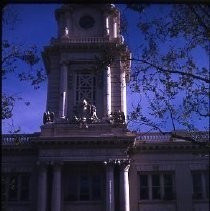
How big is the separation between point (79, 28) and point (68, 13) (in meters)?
1.51

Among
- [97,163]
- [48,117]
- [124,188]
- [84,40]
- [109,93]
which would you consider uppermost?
[84,40]

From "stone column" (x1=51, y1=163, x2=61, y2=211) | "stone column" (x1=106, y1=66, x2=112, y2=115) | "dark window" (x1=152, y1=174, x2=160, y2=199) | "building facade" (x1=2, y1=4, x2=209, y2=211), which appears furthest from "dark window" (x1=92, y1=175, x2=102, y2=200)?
"stone column" (x1=106, y1=66, x2=112, y2=115)

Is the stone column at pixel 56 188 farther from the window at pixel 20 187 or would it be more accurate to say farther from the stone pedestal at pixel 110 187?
the stone pedestal at pixel 110 187

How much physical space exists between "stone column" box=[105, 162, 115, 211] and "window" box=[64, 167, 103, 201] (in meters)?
1.25

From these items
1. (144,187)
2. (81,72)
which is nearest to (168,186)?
(144,187)

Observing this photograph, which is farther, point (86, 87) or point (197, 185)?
point (86, 87)

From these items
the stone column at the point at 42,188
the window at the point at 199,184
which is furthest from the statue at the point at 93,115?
the window at the point at 199,184

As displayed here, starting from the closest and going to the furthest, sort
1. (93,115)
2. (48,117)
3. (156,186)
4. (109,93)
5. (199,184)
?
(199,184) → (156,186) → (48,117) → (93,115) → (109,93)

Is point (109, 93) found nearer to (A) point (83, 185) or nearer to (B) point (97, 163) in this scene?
(B) point (97, 163)

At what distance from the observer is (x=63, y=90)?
35.0 m

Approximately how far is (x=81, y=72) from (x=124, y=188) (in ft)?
32.9

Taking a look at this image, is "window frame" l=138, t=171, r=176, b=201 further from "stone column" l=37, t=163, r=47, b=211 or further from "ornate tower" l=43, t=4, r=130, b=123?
"stone column" l=37, t=163, r=47, b=211

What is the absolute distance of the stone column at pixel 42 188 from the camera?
30167 mm

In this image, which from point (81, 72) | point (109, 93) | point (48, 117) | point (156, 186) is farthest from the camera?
point (81, 72)
